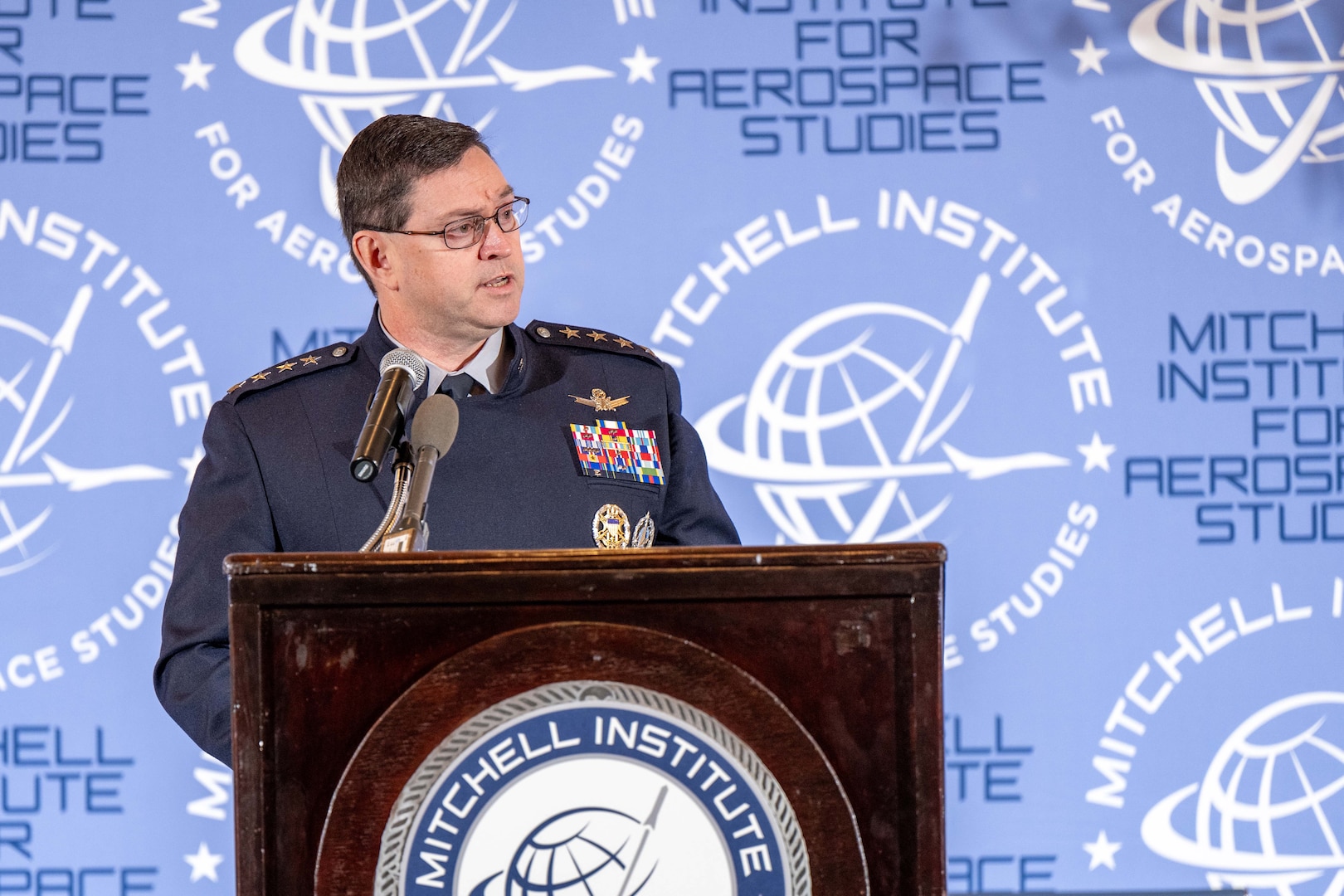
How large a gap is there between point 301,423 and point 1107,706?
4.44 feet

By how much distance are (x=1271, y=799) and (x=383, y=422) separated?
1810mm

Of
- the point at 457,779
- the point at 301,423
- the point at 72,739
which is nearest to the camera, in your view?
the point at 457,779

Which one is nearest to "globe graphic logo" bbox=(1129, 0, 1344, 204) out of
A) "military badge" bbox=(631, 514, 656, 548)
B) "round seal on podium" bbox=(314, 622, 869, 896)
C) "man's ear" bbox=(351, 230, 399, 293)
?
"military badge" bbox=(631, 514, 656, 548)

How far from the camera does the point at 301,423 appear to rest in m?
1.49

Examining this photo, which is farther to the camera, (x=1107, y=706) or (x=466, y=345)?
(x=1107, y=706)

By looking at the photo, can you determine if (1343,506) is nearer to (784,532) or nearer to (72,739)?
(784,532)

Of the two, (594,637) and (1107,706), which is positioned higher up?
(594,637)

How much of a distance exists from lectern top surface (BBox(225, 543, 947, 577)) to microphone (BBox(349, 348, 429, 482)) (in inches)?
5.3

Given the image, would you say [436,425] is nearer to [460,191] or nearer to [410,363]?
[410,363]

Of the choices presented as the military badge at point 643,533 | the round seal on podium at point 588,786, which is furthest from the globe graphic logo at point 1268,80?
the round seal on podium at point 588,786

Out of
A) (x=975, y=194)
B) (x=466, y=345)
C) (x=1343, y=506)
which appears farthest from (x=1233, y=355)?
(x=466, y=345)

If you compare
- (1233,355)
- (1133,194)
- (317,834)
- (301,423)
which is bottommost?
(317,834)

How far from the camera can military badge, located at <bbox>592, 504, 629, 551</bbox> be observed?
1492 millimetres

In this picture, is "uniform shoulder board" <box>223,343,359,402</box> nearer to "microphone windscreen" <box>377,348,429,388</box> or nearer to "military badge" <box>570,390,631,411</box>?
"military badge" <box>570,390,631,411</box>
